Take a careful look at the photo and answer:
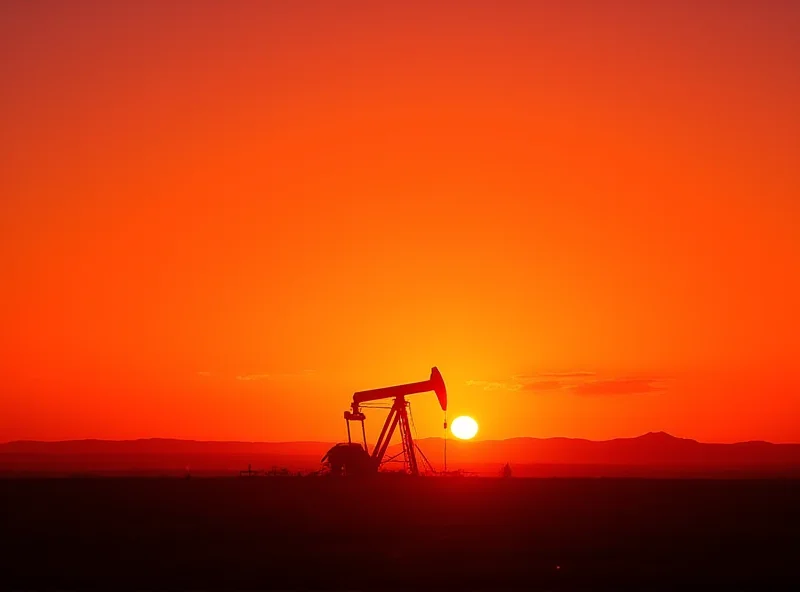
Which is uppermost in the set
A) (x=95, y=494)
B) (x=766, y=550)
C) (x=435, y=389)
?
(x=435, y=389)

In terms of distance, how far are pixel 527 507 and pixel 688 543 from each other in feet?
42.9

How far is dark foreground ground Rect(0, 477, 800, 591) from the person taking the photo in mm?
26156

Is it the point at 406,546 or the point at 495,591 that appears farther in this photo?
the point at 406,546

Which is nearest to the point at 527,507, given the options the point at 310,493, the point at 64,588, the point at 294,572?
the point at 310,493

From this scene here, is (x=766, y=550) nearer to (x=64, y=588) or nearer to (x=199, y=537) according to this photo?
(x=199, y=537)

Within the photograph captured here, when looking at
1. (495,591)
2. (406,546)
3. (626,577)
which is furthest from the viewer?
(406,546)

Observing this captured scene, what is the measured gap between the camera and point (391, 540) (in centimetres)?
3338

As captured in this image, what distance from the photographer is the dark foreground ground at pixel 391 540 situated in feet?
85.8

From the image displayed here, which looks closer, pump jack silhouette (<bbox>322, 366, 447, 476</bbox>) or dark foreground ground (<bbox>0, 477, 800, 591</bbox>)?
dark foreground ground (<bbox>0, 477, 800, 591</bbox>)

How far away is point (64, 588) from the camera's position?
24625 mm

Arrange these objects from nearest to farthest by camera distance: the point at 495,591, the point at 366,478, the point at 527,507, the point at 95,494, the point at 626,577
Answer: the point at 495,591, the point at 626,577, the point at 527,507, the point at 95,494, the point at 366,478

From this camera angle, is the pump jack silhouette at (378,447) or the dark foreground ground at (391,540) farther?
the pump jack silhouette at (378,447)

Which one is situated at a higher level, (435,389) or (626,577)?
(435,389)

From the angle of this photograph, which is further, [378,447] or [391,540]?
[378,447]
